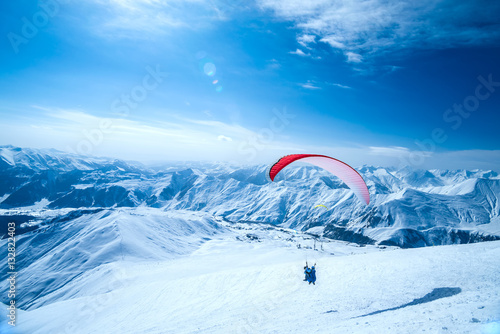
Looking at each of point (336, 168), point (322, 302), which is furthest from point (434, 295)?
point (336, 168)

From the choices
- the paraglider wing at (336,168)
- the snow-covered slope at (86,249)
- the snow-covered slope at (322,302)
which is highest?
the paraglider wing at (336,168)

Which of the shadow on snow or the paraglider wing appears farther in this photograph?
the paraglider wing

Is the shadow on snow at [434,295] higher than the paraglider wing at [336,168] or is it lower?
lower

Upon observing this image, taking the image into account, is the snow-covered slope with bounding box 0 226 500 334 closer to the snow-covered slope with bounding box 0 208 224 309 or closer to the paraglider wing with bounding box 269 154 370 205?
the paraglider wing with bounding box 269 154 370 205

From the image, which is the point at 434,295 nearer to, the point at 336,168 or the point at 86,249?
the point at 336,168

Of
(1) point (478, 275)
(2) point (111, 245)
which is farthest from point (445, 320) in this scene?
(2) point (111, 245)

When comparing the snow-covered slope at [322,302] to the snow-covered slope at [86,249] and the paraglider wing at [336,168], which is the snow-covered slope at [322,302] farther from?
the snow-covered slope at [86,249]

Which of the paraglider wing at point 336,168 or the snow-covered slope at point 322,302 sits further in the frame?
the paraglider wing at point 336,168

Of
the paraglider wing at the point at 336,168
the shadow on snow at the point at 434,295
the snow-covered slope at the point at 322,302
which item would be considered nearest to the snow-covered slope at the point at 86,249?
the snow-covered slope at the point at 322,302

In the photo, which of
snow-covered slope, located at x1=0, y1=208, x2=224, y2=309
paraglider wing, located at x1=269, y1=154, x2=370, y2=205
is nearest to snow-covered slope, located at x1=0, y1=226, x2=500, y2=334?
paraglider wing, located at x1=269, y1=154, x2=370, y2=205

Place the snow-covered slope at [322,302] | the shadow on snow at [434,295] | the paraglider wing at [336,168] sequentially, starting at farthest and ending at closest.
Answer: the paraglider wing at [336,168], the shadow on snow at [434,295], the snow-covered slope at [322,302]

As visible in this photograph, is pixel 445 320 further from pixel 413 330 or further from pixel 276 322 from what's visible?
pixel 276 322
